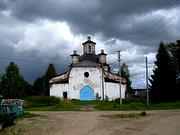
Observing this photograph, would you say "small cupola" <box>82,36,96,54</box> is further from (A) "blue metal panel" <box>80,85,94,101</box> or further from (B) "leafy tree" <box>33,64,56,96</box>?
(B) "leafy tree" <box>33,64,56,96</box>

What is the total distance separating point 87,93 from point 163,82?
15096mm

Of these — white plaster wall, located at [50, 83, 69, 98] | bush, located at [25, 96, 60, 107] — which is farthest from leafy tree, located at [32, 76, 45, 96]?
bush, located at [25, 96, 60, 107]

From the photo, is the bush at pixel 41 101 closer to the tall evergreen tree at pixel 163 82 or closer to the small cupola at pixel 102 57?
the tall evergreen tree at pixel 163 82

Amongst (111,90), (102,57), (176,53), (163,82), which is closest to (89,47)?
(102,57)

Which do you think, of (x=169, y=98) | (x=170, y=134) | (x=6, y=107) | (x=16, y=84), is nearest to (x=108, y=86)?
(x=169, y=98)

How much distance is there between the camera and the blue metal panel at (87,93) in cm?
6259

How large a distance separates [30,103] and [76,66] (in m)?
14.3

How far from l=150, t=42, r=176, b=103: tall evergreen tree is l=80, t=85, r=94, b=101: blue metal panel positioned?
39.3 ft

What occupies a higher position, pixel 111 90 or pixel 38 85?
pixel 38 85

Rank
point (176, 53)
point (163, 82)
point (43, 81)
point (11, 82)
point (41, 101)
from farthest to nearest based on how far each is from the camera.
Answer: point (43, 81), point (11, 82), point (176, 53), point (163, 82), point (41, 101)

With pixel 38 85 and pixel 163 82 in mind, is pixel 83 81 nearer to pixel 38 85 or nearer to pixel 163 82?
pixel 163 82

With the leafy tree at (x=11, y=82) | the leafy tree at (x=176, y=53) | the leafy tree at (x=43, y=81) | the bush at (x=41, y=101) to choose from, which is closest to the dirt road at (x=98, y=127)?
the bush at (x=41, y=101)

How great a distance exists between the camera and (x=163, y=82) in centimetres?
5350

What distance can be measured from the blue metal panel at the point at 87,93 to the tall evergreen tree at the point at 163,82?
11965 millimetres
